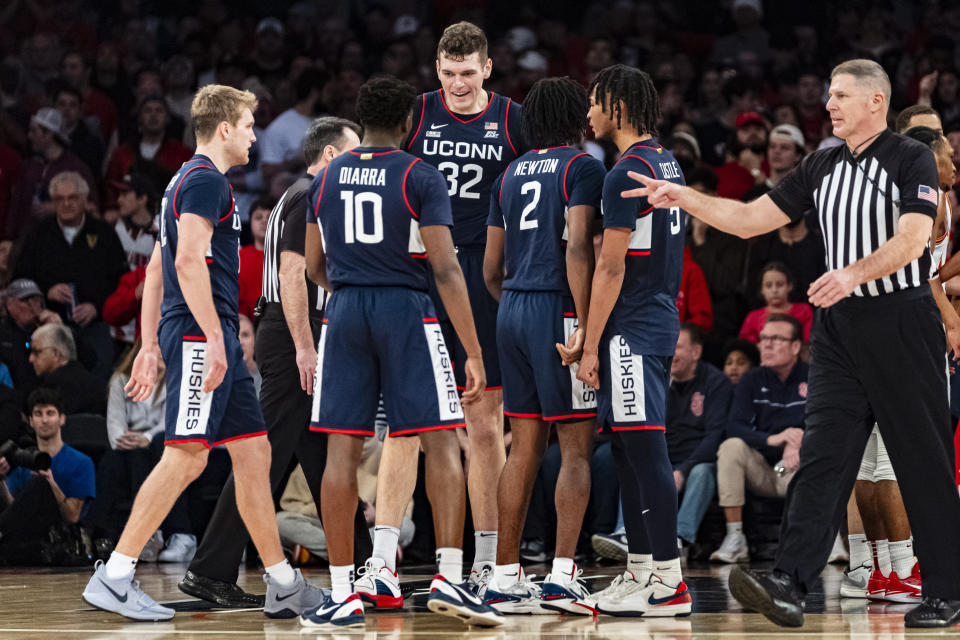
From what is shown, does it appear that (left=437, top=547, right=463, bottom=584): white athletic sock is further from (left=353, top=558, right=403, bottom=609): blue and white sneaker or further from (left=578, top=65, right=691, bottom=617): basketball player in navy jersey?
(left=578, top=65, right=691, bottom=617): basketball player in navy jersey

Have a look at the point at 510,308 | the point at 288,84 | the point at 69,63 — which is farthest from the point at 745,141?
the point at 69,63

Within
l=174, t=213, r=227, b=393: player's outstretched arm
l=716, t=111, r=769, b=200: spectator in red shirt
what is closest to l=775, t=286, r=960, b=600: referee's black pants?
l=174, t=213, r=227, b=393: player's outstretched arm

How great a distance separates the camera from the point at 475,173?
6.59m

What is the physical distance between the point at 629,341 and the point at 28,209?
330 inches

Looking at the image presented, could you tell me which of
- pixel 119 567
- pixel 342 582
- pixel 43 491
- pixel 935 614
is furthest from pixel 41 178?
pixel 935 614

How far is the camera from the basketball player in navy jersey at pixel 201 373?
566 cm

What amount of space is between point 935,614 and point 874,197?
1668mm

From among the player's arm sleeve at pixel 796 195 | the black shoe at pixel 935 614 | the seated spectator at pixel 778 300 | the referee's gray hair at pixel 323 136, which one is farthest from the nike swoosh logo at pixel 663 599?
the seated spectator at pixel 778 300

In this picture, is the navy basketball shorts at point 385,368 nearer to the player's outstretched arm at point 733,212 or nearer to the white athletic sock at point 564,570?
the white athletic sock at point 564,570

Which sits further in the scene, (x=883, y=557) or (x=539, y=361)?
(x=883, y=557)

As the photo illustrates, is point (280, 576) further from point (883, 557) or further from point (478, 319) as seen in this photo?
point (883, 557)

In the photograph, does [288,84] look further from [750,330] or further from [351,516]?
[351,516]

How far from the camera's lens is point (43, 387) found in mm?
9398

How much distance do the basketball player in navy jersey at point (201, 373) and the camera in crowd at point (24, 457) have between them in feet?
11.9
